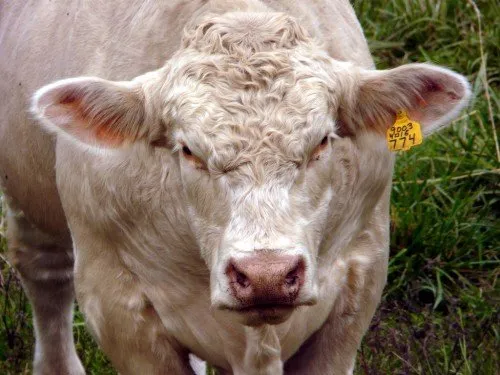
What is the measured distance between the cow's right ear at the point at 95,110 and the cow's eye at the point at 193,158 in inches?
8.8

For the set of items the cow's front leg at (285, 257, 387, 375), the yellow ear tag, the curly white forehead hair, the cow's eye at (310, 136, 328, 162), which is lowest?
the cow's front leg at (285, 257, 387, 375)

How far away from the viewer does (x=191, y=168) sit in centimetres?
407

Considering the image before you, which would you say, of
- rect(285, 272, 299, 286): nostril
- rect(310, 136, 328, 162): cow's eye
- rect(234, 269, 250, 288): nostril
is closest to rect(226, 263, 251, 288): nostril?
rect(234, 269, 250, 288): nostril

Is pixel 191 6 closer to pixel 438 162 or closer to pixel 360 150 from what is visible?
pixel 360 150

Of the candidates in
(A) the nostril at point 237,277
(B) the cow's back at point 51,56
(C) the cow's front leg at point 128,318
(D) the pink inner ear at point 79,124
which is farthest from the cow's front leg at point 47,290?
(A) the nostril at point 237,277

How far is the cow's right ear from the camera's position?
4.20 meters

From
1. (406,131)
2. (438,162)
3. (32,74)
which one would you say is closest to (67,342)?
(32,74)

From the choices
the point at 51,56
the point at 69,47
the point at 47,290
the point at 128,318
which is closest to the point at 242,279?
the point at 128,318

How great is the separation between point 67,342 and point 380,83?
257 centimetres

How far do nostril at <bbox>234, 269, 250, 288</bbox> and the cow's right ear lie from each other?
74 centimetres

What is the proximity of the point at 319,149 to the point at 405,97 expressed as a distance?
1.32 ft

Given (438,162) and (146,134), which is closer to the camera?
(146,134)

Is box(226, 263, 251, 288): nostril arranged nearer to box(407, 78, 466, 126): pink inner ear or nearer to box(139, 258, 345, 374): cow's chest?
box(139, 258, 345, 374): cow's chest

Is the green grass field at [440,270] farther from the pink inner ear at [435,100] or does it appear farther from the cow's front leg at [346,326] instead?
the pink inner ear at [435,100]
